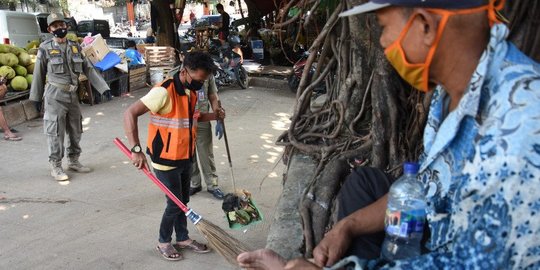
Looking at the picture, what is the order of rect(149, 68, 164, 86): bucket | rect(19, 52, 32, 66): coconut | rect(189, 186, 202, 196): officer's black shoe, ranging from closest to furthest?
rect(189, 186, 202, 196): officer's black shoe → rect(19, 52, 32, 66): coconut → rect(149, 68, 164, 86): bucket

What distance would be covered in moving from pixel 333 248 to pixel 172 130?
2.45 m

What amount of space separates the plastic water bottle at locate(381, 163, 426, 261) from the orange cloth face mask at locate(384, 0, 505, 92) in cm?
38

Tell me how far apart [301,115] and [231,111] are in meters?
6.29

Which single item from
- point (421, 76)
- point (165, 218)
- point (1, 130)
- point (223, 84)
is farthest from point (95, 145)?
point (421, 76)

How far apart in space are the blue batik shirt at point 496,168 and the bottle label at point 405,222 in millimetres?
242

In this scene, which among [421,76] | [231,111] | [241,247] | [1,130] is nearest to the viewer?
[421,76]

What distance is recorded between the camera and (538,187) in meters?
1.30

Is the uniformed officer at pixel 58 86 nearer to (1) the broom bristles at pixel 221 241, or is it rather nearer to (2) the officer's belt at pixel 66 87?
(2) the officer's belt at pixel 66 87

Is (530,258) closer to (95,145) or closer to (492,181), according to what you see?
(492,181)

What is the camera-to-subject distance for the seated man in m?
1.32

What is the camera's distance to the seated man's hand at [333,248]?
2074 millimetres

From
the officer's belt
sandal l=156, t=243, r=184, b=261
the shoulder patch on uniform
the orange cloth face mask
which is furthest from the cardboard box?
the orange cloth face mask

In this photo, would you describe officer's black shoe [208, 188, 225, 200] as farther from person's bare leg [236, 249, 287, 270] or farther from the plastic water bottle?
the plastic water bottle

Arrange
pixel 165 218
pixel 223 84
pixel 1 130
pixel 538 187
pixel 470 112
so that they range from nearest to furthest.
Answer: pixel 538 187 < pixel 470 112 < pixel 165 218 < pixel 1 130 < pixel 223 84
